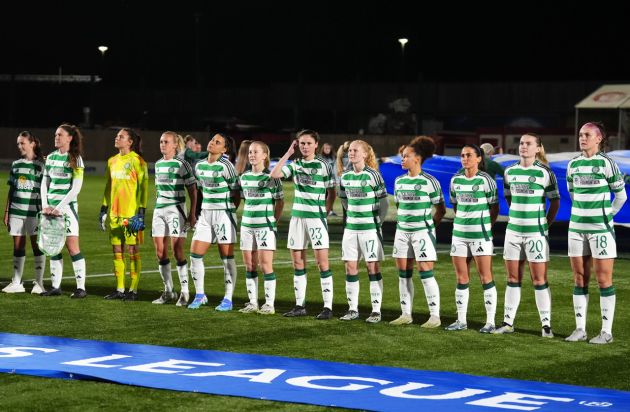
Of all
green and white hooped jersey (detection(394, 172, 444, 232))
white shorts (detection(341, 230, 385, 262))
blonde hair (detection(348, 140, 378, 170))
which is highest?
blonde hair (detection(348, 140, 378, 170))

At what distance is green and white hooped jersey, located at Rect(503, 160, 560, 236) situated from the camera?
1084cm

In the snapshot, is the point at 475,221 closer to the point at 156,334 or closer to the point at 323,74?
the point at 156,334

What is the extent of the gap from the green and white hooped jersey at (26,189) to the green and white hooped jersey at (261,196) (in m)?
2.72

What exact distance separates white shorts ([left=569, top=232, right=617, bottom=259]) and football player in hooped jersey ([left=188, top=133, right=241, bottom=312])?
361 centimetres

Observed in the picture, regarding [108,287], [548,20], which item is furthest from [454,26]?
[108,287]

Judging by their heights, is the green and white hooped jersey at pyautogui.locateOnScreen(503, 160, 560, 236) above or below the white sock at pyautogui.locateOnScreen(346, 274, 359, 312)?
above

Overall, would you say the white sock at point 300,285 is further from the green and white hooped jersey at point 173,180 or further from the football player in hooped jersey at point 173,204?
the green and white hooped jersey at point 173,180

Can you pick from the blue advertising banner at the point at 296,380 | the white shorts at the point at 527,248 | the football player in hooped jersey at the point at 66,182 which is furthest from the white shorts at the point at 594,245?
the football player in hooped jersey at the point at 66,182

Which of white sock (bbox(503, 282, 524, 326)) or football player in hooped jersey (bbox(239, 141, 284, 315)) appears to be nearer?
white sock (bbox(503, 282, 524, 326))

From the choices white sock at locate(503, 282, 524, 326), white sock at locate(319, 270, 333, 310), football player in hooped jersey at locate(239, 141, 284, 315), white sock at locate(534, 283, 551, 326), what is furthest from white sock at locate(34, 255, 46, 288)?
white sock at locate(534, 283, 551, 326)

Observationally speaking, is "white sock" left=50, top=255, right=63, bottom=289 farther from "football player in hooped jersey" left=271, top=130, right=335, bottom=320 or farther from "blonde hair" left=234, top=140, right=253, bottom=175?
"football player in hooped jersey" left=271, top=130, right=335, bottom=320

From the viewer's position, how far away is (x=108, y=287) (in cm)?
1451

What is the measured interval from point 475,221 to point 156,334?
10.1 feet

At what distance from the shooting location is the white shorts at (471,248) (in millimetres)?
11172
